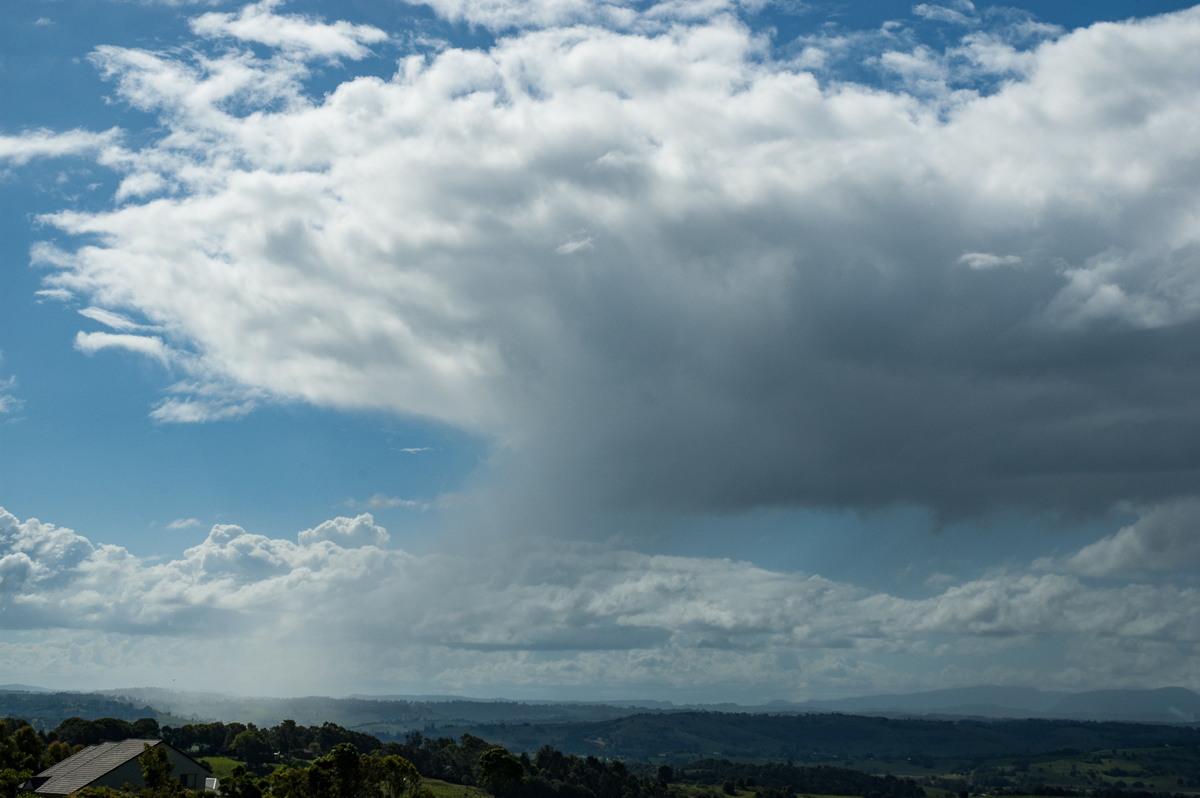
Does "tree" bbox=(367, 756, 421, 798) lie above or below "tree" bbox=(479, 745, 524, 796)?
above

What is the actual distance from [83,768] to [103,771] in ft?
19.5

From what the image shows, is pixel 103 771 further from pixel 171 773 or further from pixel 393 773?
pixel 393 773

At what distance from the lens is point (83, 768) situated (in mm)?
116625

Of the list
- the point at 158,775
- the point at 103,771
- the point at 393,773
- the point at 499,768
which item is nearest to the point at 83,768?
the point at 103,771

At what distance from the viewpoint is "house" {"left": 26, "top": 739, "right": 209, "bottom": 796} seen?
111250 millimetres

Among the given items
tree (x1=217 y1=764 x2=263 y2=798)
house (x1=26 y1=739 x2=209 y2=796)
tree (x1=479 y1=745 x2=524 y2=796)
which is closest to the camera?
tree (x1=217 y1=764 x2=263 y2=798)

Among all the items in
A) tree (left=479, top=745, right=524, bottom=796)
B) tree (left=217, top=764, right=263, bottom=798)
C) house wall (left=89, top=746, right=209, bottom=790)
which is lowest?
tree (left=479, top=745, right=524, bottom=796)

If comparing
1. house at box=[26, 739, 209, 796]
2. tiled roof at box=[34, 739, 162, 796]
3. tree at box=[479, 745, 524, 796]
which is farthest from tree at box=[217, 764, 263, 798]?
tree at box=[479, 745, 524, 796]

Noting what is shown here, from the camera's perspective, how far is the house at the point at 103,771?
111250 millimetres

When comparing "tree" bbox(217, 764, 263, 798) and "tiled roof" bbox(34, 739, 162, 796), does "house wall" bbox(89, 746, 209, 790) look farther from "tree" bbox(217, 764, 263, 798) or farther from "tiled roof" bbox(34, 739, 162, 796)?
"tree" bbox(217, 764, 263, 798)

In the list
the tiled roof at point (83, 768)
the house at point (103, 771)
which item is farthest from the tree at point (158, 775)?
the tiled roof at point (83, 768)

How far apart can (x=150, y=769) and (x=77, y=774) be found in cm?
4227

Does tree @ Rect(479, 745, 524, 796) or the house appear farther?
tree @ Rect(479, 745, 524, 796)

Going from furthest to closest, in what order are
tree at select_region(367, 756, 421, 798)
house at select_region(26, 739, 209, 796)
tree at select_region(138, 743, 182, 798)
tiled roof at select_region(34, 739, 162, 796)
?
tiled roof at select_region(34, 739, 162, 796) → house at select_region(26, 739, 209, 796) → tree at select_region(367, 756, 421, 798) → tree at select_region(138, 743, 182, 798)
